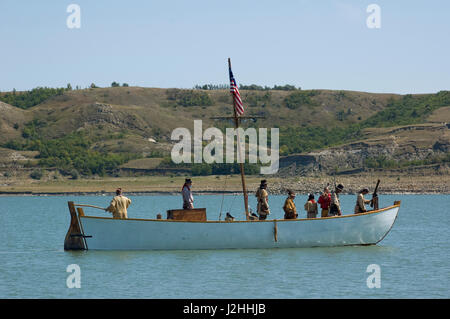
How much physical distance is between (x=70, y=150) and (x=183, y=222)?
11922 centimetres

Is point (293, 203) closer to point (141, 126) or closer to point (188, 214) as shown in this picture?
point (188, 214)

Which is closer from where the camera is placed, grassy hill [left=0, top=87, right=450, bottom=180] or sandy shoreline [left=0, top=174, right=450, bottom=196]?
sandy shoreline [left=0, top=174, right=450, bottom=196]

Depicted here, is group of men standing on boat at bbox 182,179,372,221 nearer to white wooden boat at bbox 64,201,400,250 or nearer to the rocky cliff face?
white wooden boat at bbox 64,201,400,250

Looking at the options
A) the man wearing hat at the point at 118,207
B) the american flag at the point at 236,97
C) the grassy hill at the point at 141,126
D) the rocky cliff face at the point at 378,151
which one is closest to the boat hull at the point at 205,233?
the man wearing hat at the point at 118,207

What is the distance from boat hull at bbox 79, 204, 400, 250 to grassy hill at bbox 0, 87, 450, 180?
94.2 m

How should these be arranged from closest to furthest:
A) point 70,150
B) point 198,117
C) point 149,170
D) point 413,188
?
point 413,188, point 149,170, point 70,150, point 198,117

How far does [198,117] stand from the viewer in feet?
617

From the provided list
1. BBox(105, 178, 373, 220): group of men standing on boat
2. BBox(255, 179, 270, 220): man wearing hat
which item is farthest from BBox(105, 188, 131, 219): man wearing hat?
BBox(255, 179, 270, 220): man wearing hat

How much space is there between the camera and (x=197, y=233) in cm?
2845

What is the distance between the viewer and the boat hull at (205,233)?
2833 centimetres

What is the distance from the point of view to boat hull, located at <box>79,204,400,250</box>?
28328 millimetres

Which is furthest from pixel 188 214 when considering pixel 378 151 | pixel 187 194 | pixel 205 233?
pixel 378 151

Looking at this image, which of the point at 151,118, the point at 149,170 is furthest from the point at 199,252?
the point at 151,118
